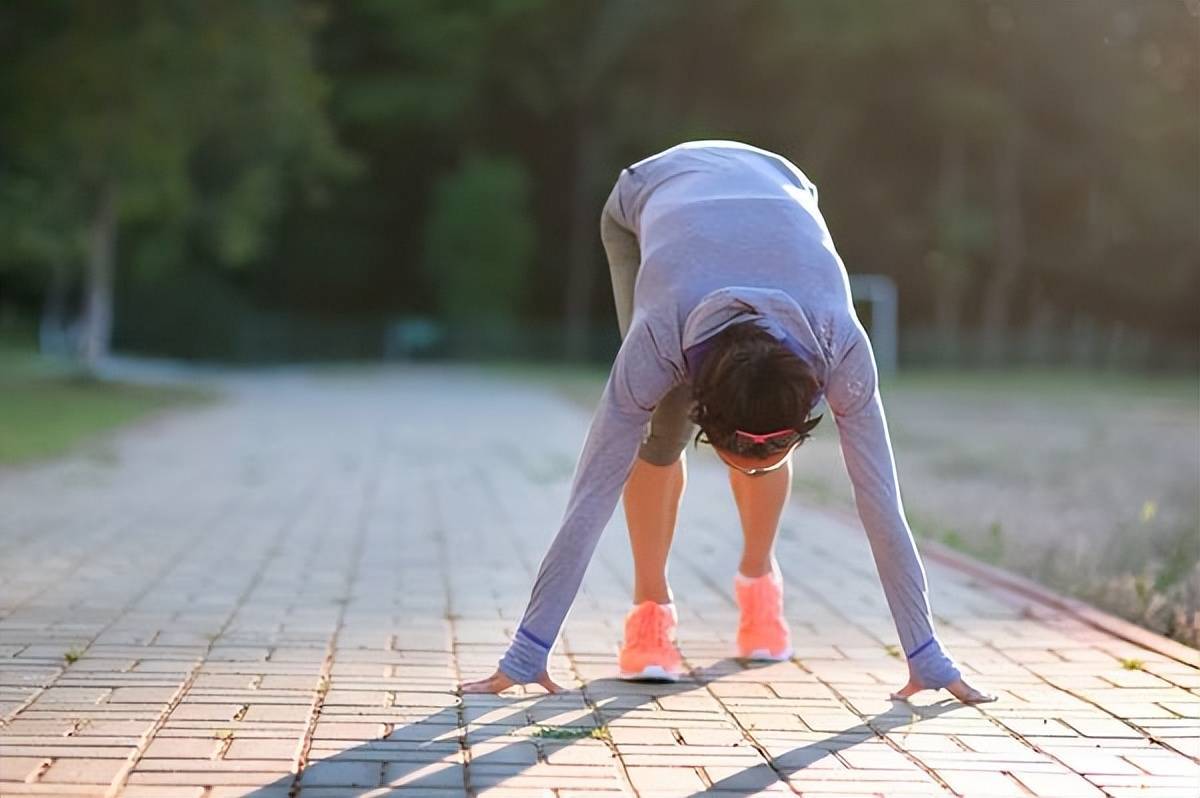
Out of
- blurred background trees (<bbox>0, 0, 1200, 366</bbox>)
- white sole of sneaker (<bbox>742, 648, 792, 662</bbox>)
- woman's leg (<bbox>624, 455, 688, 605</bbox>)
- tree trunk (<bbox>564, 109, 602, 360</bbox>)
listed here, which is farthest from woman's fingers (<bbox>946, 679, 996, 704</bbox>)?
tree trunk (<bbox>564, 109, 602, 360</bbox>)

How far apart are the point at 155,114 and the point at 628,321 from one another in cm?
1867

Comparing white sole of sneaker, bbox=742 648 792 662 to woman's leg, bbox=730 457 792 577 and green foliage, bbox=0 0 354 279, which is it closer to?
woman's leg, bbox=730 457 792 577

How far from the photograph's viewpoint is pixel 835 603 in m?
5.79

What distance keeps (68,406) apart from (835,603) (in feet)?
47.8

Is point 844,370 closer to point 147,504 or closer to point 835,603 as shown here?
point 835,603

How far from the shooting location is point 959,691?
392 cm

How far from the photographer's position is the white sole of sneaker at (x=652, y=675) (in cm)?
422

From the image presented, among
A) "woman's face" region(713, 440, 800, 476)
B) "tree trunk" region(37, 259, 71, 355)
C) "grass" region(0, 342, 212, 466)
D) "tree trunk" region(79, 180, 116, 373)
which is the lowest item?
"tree trunk" region(37, 259, 71, 355)

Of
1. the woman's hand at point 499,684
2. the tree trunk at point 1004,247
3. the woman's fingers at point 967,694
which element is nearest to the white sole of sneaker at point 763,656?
the woman's fingers at point 967,694

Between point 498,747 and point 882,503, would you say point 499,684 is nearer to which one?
point 498,747

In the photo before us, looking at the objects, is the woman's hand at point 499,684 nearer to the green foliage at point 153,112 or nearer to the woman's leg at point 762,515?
the woman's leg at point 762,515

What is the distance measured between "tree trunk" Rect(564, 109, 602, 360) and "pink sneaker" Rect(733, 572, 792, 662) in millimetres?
38477

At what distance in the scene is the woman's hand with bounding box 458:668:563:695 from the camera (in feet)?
12.5

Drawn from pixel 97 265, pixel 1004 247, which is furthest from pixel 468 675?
pixel 1004 247
